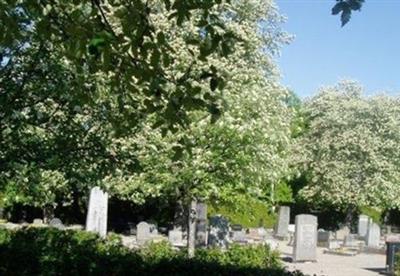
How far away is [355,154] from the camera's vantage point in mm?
47250

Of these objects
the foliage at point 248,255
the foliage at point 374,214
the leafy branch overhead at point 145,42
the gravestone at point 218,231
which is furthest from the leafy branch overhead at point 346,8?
the foliage at point 374,214

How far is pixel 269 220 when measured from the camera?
49281 millimetres

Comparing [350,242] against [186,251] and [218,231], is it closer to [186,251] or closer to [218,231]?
[218,231]

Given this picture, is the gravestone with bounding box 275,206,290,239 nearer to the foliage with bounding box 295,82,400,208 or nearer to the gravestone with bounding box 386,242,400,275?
the foliage with bounding box 295,82,400,208

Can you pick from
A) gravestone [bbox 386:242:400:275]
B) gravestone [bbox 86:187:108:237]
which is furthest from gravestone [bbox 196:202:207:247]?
gravestone [bbox 386:242:400:275]

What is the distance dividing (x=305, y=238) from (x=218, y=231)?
6.51m

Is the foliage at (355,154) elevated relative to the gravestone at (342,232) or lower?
elevated

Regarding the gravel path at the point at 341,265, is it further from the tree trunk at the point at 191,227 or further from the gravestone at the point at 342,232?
the gravestone at the point at 342,232

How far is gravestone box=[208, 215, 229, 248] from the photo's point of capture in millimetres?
20922

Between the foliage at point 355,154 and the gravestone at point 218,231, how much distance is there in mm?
26597

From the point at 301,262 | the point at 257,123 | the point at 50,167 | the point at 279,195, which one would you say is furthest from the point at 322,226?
the point at 50,167

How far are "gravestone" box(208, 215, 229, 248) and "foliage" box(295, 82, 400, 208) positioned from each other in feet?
87.3

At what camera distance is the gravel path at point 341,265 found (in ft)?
79.3

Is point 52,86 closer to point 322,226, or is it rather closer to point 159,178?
point 159,178
